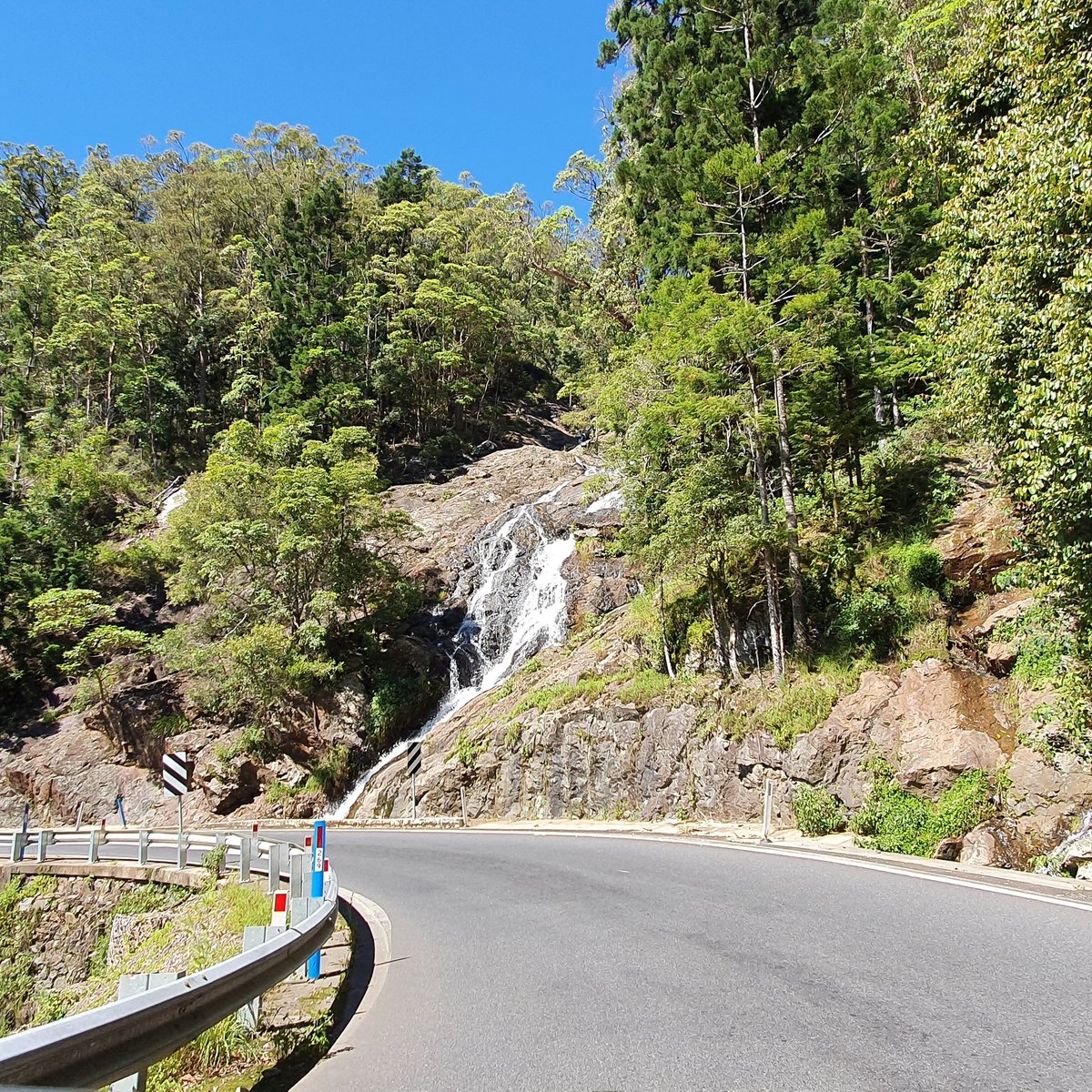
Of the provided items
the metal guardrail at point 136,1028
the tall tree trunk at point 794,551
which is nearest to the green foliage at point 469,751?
the tall tree trunk at point 794,551

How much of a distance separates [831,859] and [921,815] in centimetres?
203

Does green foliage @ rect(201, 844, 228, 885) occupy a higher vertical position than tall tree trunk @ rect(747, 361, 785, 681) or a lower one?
lower

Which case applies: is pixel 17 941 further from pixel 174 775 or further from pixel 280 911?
pixel 280 911

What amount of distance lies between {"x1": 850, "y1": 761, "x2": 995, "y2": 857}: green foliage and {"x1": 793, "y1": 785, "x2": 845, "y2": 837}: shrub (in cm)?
45

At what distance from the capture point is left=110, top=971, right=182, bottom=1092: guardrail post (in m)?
2.97

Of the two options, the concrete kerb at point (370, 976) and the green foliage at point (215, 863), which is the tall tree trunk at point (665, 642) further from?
the green foliage at point (215, 863)

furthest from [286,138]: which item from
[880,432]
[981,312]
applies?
[981,312]

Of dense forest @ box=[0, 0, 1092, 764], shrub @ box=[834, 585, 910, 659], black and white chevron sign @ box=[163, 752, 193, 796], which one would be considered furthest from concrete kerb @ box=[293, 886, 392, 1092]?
shrub @ box=[834, 585, 910, 659]

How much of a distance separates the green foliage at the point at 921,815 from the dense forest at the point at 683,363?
4.90 ft

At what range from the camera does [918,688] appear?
39.5ft

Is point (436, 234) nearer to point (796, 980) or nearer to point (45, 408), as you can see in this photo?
point (45, 408)

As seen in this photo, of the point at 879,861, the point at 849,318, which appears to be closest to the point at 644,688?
the point at 879,861

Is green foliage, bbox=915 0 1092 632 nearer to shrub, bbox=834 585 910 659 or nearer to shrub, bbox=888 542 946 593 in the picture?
shrub, bbox=834 585 910 659

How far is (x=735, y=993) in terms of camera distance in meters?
4.55
